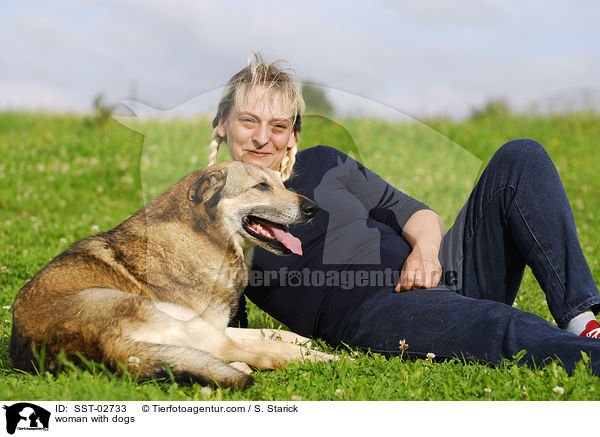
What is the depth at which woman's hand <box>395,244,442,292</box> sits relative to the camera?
11.9 feet

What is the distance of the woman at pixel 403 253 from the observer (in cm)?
335

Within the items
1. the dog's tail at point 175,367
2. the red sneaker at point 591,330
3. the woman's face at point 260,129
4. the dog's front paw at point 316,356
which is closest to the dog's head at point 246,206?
the woman's face at point 260,129

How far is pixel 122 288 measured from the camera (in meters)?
3.37

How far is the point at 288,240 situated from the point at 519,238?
1550 millimetres

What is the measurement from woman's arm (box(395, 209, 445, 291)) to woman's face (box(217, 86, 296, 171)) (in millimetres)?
1068

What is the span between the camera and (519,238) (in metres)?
3.62

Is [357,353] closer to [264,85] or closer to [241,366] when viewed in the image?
[241,366]

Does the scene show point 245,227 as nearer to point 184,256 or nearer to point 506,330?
point 184,256

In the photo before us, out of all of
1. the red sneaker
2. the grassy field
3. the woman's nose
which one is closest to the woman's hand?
the grassy field
